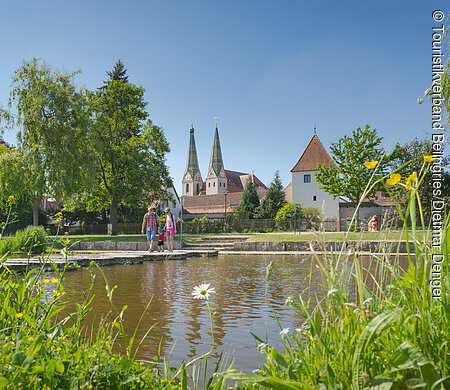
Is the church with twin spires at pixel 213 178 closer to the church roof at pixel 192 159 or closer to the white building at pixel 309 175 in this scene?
the church roof at pixel 192 159

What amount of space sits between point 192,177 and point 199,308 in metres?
116

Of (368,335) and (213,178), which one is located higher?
(213,178)

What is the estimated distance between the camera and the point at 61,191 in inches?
939

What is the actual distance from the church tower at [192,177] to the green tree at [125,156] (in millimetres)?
87539

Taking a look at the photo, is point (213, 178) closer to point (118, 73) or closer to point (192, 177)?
point (192, 177)

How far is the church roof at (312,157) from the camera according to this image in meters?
52.2

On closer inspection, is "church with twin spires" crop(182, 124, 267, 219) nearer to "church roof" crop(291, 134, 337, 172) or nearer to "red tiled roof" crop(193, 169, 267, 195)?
"red tiled roof" crop(193, 169, 267, 195)

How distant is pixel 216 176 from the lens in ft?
366

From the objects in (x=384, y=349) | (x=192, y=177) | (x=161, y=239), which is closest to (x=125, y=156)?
(x=161, y=239)

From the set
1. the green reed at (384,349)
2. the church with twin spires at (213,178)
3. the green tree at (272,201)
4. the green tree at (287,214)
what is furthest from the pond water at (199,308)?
the church with twin spires at (213,178)

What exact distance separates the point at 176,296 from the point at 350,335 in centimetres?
508

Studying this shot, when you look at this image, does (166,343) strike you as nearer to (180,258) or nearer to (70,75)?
(180,258)

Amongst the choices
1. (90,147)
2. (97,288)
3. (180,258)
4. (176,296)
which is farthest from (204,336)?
(90,147)

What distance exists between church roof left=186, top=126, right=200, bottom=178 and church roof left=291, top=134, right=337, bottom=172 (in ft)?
232
